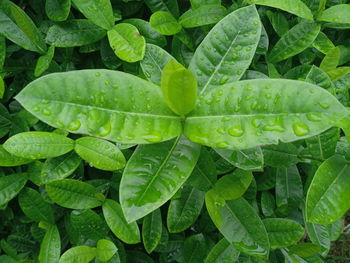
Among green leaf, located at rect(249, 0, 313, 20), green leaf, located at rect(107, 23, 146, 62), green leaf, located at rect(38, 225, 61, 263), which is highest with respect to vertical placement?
green leaf, located at rect(249, 0, 313, 20)

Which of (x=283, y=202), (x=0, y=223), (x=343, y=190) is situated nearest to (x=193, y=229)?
(x=283, y=202)

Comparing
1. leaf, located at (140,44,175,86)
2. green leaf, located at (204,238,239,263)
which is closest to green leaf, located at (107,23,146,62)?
leaf, located at (140,44,175,86)

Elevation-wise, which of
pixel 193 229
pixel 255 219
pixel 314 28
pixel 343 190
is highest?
pixel 314 28

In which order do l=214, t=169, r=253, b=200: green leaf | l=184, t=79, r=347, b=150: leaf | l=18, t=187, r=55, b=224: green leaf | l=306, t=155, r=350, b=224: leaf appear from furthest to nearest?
l=18, t=187, r=55, b=224: green leaf, l=214, t=169, r=253, b=200: green leaf, l=306, t=155, r=350, b=224: leaf, l=184, t=79, r=347, b=150: leaf

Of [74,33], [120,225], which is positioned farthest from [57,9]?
[120,225]

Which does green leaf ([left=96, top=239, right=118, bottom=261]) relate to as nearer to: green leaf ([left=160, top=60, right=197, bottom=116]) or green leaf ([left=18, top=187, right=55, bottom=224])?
green leaf ([left=18, top=187, right=55, bottom=224])

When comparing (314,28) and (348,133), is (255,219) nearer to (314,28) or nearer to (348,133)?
(348,133)

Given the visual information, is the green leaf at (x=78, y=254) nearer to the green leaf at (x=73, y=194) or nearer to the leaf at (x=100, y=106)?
the green leaf at (x=73, y=194)
